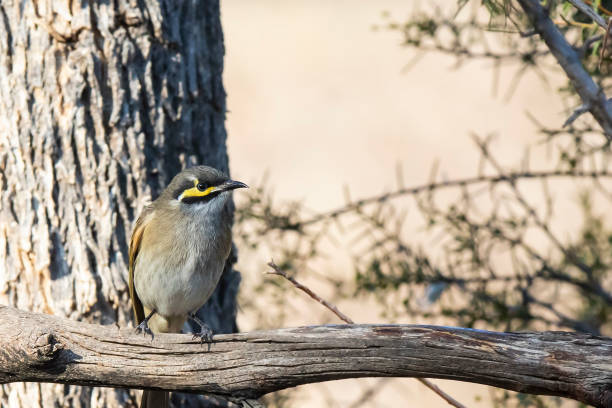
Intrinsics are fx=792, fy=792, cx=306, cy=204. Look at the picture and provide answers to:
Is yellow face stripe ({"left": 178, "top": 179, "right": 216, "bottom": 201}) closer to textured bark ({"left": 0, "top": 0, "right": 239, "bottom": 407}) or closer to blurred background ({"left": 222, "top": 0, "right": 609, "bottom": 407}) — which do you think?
textured bark ({"left": 0, "top": 0, "right": 239, "bottom": 407})

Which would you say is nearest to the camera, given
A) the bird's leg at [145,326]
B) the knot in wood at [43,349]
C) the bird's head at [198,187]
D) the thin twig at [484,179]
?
the knot in wood at [43,349]

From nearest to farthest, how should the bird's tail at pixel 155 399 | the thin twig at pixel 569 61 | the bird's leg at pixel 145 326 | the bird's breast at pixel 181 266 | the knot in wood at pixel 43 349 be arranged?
the knot in wood at pixel 43 349
the thin twig at pixel 569 61
the bird's leg at pixel 145 326
the bird's tail at pixel 155 399
the bird's breast at pixel 181 266

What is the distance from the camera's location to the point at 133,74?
4.44 m

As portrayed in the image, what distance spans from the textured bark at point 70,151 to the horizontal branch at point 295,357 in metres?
0.68

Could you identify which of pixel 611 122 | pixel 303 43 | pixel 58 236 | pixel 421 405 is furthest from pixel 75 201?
pixel 303 43

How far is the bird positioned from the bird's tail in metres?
0.38

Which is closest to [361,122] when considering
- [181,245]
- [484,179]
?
[484,179]

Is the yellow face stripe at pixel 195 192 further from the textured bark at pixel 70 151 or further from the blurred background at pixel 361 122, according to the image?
the blurred background at pixel 361 122

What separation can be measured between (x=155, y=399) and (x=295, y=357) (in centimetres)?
123

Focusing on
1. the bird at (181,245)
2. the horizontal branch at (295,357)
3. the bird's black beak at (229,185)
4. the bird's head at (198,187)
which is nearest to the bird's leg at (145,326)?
the bird at (181,245)

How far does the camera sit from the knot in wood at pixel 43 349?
345cm

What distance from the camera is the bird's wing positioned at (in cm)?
439

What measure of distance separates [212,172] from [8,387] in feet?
5.39

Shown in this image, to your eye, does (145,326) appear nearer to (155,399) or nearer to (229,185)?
(155,399)
